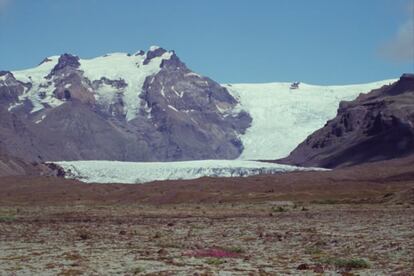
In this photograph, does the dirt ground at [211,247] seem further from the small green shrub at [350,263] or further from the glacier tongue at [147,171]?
the glacier tongue at [147,171]

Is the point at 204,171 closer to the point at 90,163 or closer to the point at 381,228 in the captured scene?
the point at 90,163

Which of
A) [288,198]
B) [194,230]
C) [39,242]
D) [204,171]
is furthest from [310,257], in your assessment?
[204,171]

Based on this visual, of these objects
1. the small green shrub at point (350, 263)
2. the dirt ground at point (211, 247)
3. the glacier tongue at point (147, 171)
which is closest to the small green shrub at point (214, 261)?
the dirt ground at point (211, 247)

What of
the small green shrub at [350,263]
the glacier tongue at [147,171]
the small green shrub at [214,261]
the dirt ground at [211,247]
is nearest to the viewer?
the dirt ground at [211,247]

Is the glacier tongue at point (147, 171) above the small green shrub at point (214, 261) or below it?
above

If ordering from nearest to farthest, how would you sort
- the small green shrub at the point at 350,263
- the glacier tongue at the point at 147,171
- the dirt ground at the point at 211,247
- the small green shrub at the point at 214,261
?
the dirt ground at the point at 211,247 < the small green shrub at the point at 350,263 < the small green shrub at the point at 214,261 < the glacier tongue at the point at 147,171

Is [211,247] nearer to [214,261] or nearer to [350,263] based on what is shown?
[214,261]

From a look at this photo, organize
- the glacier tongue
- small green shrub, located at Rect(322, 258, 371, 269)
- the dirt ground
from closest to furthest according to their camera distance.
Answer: the dirt ground
small green shrub, located at Rect(322, 258, 371, 269)
the glacier tongue

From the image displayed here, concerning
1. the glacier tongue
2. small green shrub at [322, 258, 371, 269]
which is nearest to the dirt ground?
small green shrub at [322, 258, 371, 269]

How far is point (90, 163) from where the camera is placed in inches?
7751

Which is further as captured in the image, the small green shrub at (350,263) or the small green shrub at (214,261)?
the small green shrub at (214,261)

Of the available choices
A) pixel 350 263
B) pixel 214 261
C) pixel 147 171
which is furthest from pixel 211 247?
pixel 147 171

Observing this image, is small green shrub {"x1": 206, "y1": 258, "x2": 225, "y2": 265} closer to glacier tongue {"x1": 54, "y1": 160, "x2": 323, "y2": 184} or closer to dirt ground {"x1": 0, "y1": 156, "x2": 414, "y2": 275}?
dirt ground {"x1": 0, "y1": 156, "x2": 414, "y2": 275}

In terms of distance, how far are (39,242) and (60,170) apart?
159056 millimetres
